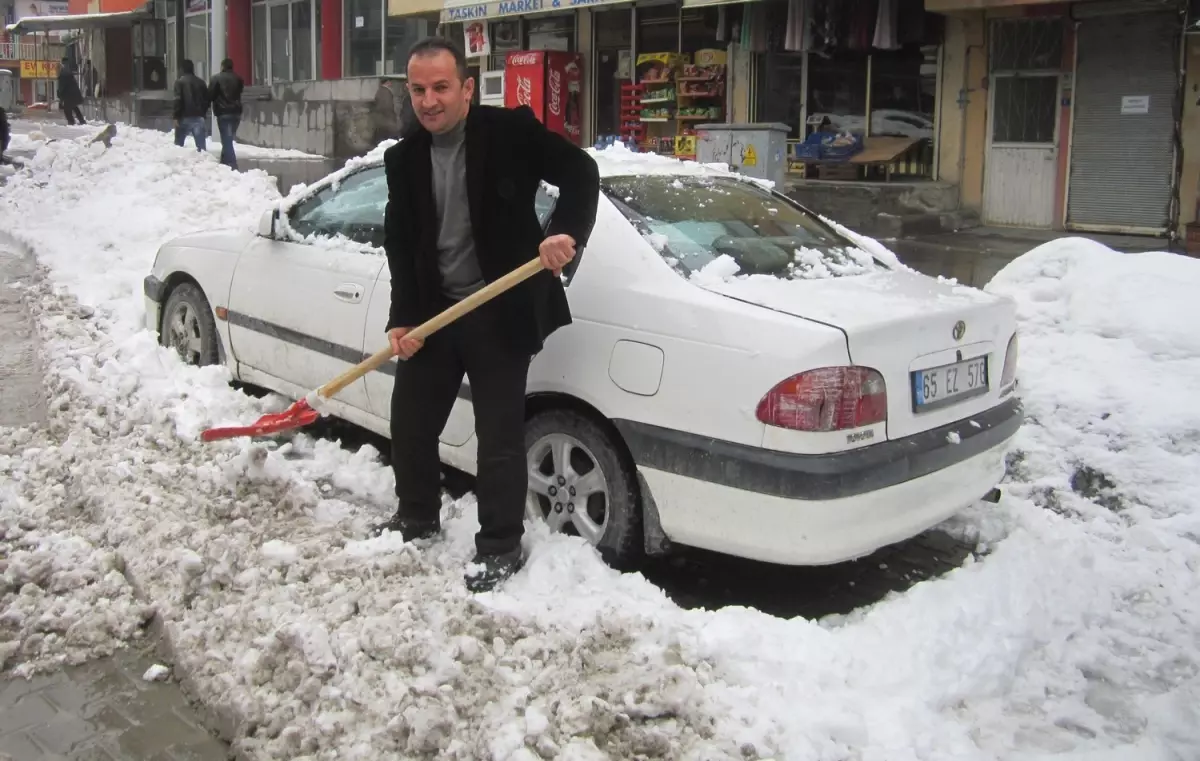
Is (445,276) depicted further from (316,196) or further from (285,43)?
(285,43)

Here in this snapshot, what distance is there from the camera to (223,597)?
3502mm

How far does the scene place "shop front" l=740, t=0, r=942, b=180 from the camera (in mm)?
13531

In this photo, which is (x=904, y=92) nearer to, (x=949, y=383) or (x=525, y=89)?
(x=525, y=89)

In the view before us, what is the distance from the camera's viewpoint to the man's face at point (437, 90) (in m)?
3.45

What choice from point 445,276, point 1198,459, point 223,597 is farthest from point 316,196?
point 1198,459

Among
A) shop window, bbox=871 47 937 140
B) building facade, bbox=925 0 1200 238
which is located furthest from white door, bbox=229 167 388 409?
shop window, bbox=871 47 937 140

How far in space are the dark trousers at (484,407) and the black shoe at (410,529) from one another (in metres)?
0.15

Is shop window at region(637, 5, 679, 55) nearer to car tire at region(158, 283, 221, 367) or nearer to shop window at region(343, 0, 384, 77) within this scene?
shop window at region(343, 0, 384, 77)

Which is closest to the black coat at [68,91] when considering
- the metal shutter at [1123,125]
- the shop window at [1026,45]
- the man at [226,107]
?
the man at [226,107]

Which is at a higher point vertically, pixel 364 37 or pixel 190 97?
pixel 364 37

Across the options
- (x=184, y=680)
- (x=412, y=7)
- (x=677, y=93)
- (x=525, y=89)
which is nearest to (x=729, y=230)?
(x=184, y=680)

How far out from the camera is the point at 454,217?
3.60 m

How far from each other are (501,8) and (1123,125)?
378 inches

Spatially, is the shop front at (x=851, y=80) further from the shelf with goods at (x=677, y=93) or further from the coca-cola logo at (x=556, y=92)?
the coca-cola logo at (x=556, y=92)
